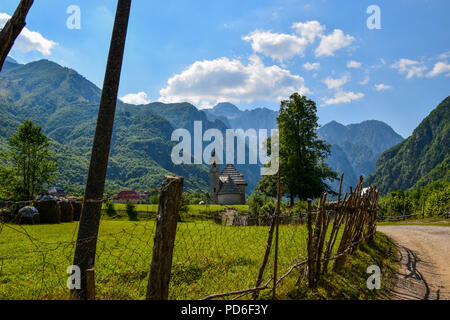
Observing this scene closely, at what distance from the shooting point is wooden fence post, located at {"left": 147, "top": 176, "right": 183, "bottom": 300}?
285 centimetres

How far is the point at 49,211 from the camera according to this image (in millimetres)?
19359

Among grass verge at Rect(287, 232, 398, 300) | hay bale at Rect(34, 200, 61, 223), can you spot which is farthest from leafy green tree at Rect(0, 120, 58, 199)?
Result: grass verge at Rect(287, 232, 398, 300)

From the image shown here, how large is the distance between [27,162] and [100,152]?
32829 millimetres

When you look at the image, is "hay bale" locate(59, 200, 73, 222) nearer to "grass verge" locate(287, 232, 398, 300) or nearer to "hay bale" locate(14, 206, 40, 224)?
"hay bale" locate(14, 206, 40, 224)

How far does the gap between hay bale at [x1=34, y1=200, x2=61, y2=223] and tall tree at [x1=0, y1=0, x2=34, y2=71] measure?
19108 millimetres

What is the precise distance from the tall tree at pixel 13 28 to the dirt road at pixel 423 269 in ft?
23.0

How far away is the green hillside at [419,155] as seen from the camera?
407 feet

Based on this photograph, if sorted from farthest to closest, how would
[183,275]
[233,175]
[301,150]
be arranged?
[233,175] → [301,150] → [183,275]

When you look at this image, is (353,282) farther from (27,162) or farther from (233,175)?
(233,175)

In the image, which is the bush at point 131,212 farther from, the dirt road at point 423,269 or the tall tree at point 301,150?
the dirt road at point 423,269

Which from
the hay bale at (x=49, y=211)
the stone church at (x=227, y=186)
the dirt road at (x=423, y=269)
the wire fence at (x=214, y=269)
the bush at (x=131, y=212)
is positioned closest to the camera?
the wire fence at (x=214, y=269)

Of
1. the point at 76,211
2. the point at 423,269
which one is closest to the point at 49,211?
the point at 76,211

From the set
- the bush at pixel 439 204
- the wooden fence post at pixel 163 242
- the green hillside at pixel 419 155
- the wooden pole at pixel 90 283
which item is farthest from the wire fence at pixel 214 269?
the green hillside at pixel 419 155
